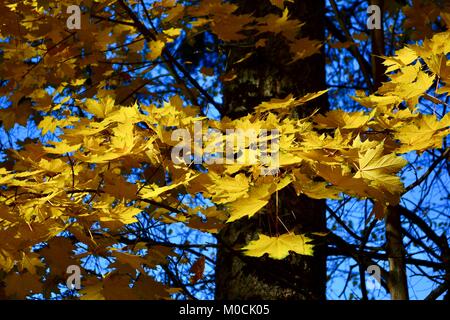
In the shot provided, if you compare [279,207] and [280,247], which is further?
[279,207]

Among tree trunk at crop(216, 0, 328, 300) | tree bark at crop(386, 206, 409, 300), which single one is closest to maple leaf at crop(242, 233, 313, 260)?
tree trunk at crop(216, 0, 328, 300)

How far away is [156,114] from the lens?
171cm

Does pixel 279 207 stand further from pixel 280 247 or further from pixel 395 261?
pixel 280 247

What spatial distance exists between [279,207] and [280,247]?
120 cm

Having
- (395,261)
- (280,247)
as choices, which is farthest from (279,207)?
(280,247)

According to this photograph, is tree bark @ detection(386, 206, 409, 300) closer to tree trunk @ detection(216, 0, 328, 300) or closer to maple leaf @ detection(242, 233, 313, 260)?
tree trunk @ detection(216, 0, 328, 300)

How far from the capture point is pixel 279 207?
2576 mm

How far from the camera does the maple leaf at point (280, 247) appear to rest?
1347mm

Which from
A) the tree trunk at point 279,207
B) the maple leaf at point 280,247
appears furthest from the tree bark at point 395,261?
the maple leaf at point 280,247
